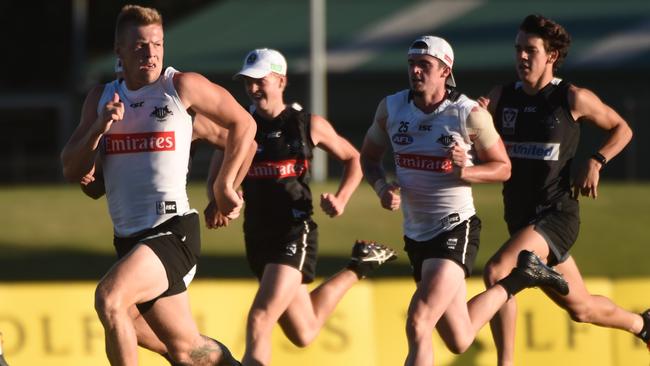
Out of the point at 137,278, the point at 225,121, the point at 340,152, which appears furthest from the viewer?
the point at 340,152

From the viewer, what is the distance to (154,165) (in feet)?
29.2

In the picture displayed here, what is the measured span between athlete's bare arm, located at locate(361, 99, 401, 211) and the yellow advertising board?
2449mm

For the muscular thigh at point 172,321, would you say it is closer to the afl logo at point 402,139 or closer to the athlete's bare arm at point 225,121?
the athlete's bare arm at point 225,121

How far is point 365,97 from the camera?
43344 millimetres

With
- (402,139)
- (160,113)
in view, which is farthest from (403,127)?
(160,113)

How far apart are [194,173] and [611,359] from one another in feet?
96.1

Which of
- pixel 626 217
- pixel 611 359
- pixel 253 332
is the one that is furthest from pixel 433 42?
pixel 626 217

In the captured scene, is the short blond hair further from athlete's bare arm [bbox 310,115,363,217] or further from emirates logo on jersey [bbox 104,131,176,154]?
athlete's bare arm [bbox 310,115,363,217]

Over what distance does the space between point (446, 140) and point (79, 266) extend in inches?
563

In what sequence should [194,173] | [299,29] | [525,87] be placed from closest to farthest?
[525,87], [194,173], [299,29]

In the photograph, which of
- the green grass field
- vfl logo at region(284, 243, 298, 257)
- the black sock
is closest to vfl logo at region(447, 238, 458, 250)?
the black sock

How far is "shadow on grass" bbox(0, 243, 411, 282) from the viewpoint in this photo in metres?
22.3

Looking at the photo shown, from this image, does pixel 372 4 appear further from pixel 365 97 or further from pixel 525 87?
pixel 525 87

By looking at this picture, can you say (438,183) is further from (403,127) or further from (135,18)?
(135,18)
